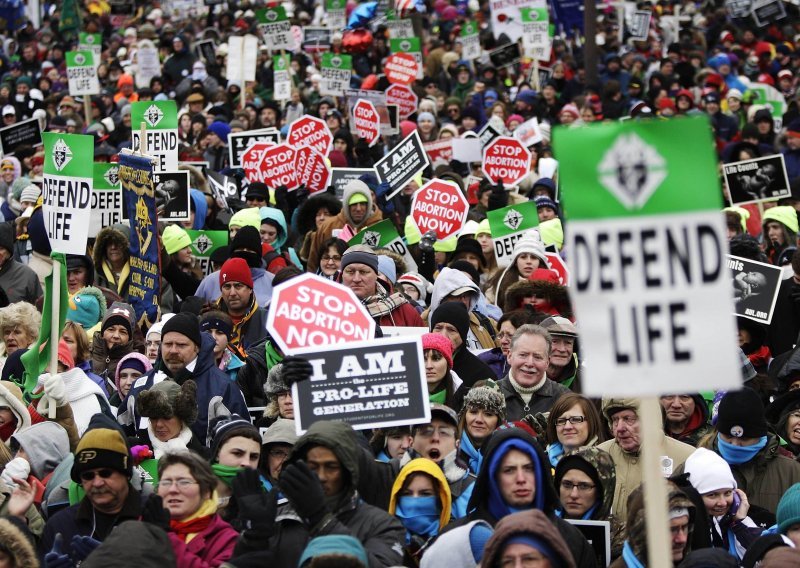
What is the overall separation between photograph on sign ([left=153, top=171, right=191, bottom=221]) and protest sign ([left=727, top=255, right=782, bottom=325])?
Answer: 182 inches

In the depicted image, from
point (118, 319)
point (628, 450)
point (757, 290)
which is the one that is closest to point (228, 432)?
point (628, 450)

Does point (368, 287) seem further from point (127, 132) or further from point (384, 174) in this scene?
point (127, 132)

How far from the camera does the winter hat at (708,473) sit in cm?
698

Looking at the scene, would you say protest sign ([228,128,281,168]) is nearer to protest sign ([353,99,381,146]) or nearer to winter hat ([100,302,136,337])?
protest sign ([353,99,381,146])

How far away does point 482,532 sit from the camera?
232 inches

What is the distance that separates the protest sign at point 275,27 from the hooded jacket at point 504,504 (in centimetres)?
1765

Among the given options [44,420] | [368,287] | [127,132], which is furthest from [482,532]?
[127,132]

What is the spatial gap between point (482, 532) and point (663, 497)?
148 centimetres

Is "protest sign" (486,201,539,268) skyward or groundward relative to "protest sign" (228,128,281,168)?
groundward

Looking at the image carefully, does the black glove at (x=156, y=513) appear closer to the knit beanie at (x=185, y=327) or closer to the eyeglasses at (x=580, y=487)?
the eyeglasses at (x=580, y=487)

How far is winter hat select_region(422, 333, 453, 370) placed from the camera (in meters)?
8.22

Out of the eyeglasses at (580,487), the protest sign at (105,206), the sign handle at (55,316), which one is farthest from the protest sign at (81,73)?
the eyeglasses at (580,487)

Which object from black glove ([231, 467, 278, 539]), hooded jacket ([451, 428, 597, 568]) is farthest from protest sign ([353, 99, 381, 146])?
black glove ([231, 467, 278, 539])

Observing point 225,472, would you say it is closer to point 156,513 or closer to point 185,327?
point 156,513
